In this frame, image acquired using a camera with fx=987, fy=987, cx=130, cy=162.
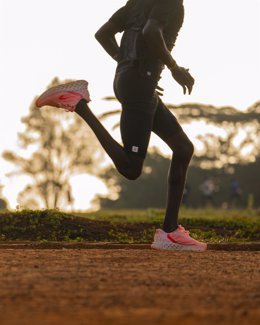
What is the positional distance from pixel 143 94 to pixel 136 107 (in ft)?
0.38

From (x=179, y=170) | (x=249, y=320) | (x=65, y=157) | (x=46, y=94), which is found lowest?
(x=249, y=320)

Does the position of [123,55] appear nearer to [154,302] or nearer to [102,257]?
[102,257]

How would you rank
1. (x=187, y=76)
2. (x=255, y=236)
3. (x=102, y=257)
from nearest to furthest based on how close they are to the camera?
1. (x=102, y=257)
2. (x=187, y=76)
3. (x=255, y=236)

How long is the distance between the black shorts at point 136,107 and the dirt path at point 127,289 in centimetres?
90

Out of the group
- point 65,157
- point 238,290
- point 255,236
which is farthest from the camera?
point 65,157

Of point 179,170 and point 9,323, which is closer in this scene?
point 9,323

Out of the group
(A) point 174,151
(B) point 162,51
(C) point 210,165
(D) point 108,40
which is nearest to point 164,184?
(C) point 210,165

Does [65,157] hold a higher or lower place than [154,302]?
higher

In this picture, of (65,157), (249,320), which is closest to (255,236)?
(249,320)

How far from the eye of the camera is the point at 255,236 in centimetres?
1168

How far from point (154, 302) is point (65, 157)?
46420mm

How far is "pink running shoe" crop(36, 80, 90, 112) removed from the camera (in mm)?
7930

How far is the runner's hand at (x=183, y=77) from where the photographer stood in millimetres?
7871

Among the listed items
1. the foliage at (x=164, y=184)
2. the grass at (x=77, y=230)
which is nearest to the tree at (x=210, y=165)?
the foliage at (x=164, y=184)
